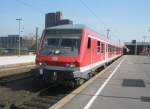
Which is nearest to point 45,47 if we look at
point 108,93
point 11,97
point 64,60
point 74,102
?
point 64,60

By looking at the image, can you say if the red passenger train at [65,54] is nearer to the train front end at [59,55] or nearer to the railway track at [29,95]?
the train front end at [59,55]

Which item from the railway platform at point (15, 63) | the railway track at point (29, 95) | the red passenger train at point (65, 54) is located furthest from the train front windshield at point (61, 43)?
the railway platform at point (15, 63)

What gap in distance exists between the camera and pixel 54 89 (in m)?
15.0

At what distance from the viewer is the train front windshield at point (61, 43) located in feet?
45.3

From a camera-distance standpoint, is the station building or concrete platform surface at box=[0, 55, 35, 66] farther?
the station building

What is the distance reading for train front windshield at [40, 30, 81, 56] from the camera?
13808 mm

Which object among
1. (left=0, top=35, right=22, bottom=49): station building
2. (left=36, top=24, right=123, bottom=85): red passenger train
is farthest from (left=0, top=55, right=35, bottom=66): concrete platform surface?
(left=0, top=35, right=22, bottom=49): station building

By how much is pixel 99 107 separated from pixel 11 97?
15.6 feet

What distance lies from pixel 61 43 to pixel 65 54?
2.67 ft

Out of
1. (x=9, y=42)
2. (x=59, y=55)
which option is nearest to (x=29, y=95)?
(x=59, y=55)

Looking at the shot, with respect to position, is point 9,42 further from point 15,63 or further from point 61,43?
point 61,43

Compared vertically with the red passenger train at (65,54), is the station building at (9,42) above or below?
above

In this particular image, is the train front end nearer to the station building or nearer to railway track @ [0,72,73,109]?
railway track @ [0,72,73,109]

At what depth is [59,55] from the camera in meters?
13.6
